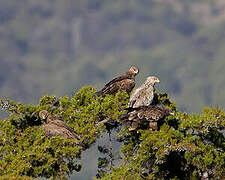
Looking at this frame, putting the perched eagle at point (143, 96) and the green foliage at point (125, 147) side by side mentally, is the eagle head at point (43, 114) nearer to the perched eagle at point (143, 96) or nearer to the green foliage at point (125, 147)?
the green foliage at point (125, 147)

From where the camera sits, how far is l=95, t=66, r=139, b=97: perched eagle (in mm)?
22234

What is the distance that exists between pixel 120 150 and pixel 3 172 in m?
4.78

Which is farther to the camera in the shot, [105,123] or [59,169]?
[105,123]

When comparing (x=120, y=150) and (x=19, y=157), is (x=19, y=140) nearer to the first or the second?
(x=19, y=157)

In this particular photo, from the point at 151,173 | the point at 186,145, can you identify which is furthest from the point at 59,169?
the point at 186,145

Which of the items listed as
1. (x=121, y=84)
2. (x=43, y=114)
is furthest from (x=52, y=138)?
(x=121, y=84)

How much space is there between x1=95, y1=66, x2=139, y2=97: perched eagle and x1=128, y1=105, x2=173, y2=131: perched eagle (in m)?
3.60

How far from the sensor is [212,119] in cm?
1722

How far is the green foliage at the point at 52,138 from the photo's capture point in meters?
17.2

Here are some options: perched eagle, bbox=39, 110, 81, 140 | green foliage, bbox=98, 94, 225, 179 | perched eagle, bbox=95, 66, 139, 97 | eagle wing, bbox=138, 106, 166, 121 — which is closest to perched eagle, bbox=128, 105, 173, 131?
eagle wing, bbox=138, 106, 166, 121

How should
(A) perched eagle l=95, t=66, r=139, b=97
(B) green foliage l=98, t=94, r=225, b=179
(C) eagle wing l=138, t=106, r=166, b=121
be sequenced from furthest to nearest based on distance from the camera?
(A) perched eagle l=95, t=66, r=139, b=97 → (C) eagle wing l=138, t=106, r=166, b=121 → (B) green foliage l=98, t=94, r=225, b=179

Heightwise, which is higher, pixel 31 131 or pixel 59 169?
pixel 31 131

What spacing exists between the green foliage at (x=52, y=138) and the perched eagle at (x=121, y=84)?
1.10 m

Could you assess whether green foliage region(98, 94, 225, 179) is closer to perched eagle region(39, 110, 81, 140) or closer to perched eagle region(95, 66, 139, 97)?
perched eagle region(39, 110, 81, 140)
